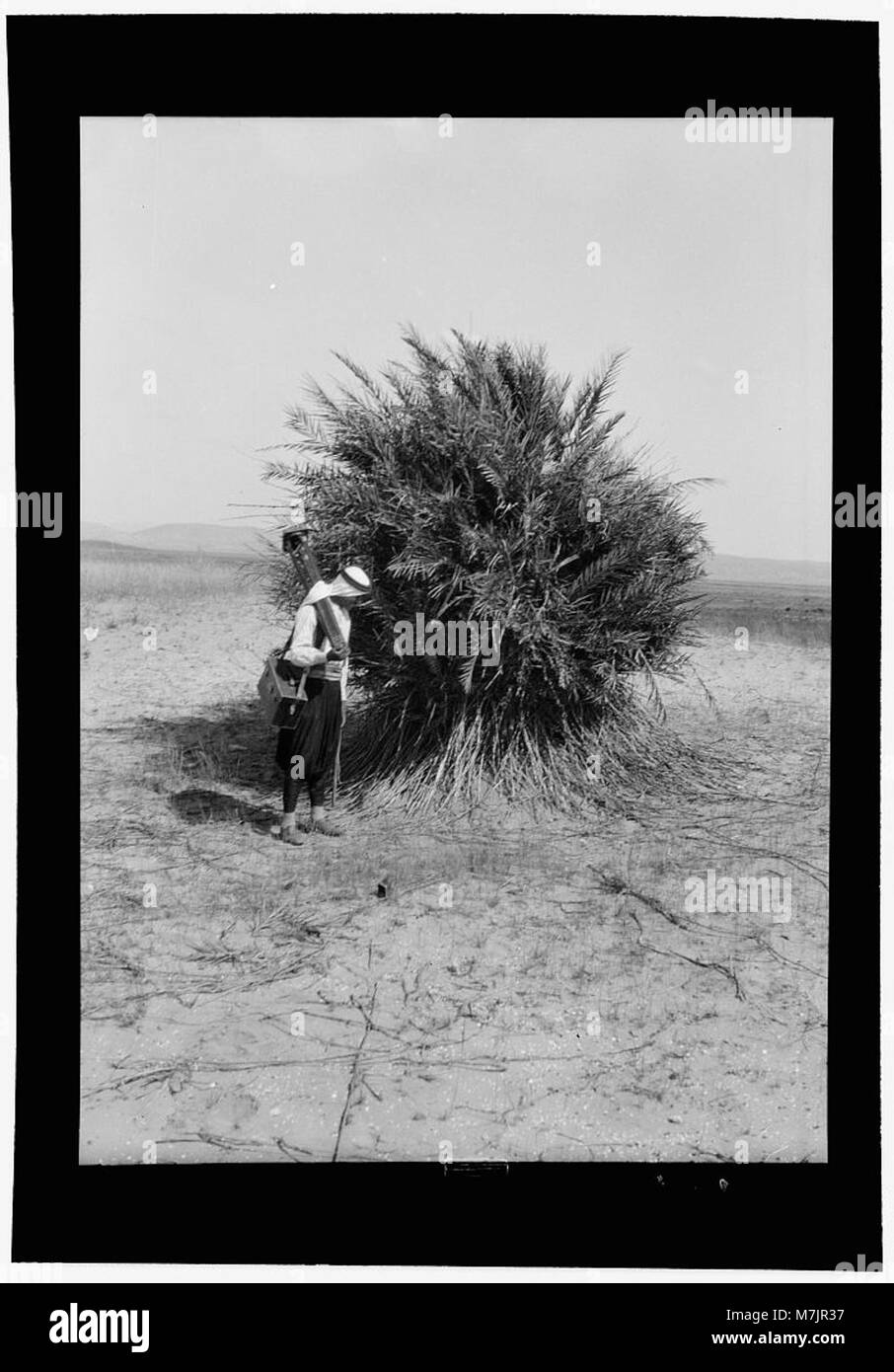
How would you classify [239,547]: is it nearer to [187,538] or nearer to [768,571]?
[187,538]

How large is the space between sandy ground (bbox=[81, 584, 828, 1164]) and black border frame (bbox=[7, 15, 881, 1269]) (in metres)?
0.12

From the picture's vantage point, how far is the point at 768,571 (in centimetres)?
432

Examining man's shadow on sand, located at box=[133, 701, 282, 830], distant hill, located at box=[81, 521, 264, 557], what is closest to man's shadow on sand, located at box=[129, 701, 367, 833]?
man's shadow on sand, located at box=[133, 701, 282, 830]

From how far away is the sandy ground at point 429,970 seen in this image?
363 cm

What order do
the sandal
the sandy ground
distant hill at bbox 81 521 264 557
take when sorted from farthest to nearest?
A: the sandal, distant hill at bbox 81 521 264 557, the sandy ground

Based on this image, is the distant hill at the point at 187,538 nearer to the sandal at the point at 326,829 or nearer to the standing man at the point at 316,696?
the standing man at the point at 316,696

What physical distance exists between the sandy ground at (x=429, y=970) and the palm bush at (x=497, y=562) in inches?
13.3

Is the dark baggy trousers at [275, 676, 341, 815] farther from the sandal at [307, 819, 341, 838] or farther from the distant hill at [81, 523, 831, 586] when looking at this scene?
the distant hill at [81, 523, 831, 586]

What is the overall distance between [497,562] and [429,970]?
5.71ft

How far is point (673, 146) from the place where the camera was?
395cm

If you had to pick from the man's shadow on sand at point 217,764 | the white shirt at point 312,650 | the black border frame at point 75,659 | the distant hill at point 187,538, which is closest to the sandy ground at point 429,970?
the man's shadow on sand at point 217,764

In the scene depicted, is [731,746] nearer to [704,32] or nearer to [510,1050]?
[510,1050]

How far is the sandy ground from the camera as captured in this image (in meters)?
3.63
